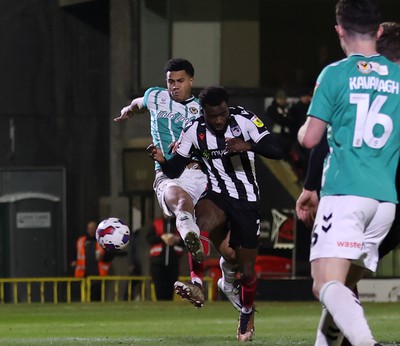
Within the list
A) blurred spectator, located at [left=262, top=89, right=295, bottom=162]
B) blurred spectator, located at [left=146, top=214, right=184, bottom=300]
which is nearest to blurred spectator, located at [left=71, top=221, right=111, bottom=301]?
blurred spectator, located at [left=146, top=214, right=184, bottom=300]

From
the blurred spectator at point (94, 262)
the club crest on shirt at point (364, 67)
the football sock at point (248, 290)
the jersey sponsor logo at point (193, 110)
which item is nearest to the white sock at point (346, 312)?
the club crest on shirt at point (364, 67)

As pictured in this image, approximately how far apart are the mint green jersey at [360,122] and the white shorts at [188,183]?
4.91 m

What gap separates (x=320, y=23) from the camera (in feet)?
Result: 96.1

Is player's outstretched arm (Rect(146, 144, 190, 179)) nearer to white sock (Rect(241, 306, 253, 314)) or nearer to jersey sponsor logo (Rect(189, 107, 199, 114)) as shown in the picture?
jersey sponsor logo (Rect(189, 107, 199, 114))

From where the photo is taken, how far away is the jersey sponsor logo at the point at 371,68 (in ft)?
25.0

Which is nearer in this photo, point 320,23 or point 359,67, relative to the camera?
point 359,67

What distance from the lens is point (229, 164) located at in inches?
480

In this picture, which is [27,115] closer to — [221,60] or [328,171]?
[221,60]

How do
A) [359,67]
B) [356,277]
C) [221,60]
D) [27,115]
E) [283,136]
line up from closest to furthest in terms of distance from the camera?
1. [359,67]
2. [356,277]
3. [283,136]
4. [221,60]
5. [27,115]

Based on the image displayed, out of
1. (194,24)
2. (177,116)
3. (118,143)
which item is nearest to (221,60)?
(194,24)

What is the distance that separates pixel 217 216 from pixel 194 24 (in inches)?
678

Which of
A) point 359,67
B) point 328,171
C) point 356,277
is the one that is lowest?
point 356,277

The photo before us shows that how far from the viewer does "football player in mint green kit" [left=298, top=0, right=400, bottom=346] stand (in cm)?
753

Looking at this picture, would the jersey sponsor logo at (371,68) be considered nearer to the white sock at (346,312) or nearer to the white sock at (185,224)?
the white sock at (346,312)
